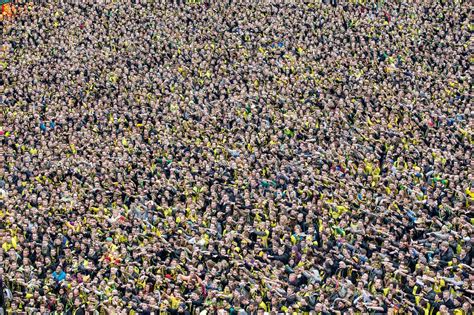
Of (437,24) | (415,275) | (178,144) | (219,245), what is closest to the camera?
(415,275)

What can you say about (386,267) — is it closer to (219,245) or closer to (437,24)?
(219,245)

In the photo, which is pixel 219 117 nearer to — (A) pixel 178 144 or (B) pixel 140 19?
(A) pixel 178 144

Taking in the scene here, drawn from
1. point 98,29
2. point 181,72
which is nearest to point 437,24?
point 181,72

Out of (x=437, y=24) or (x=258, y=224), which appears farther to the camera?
(x=437, y=24)

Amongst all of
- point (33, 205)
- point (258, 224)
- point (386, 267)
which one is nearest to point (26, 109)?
point (33, 205)

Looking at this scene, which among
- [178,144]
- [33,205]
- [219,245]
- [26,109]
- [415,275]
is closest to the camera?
[415,275]

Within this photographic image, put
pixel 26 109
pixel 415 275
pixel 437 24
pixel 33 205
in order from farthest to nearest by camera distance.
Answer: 1. pixel 437 24
2. pixel 26 109
3. pixel 33 205
4. pixel 415 275
